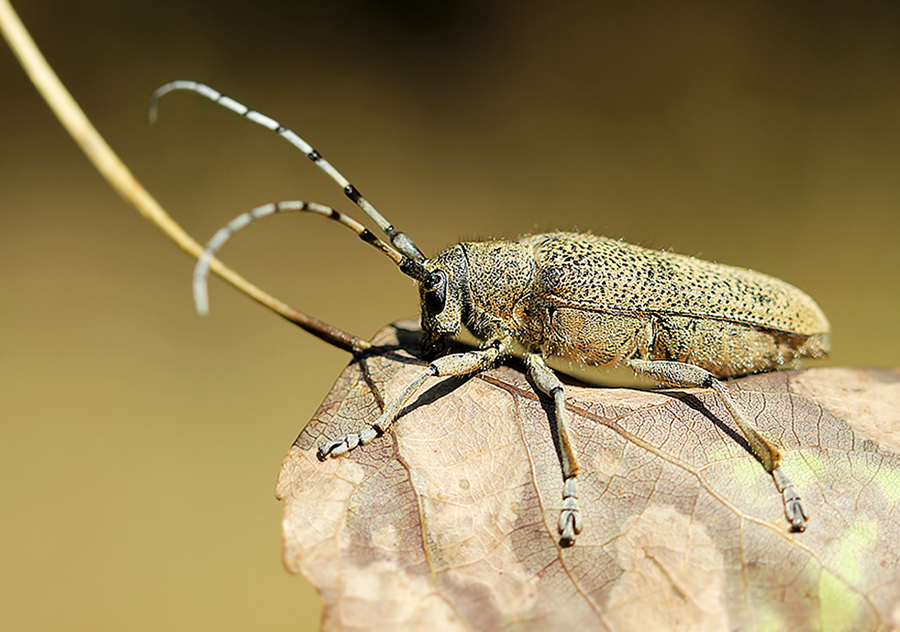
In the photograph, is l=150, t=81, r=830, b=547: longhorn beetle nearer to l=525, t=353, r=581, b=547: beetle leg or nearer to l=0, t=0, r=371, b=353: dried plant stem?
l=525, t=353, r=581, b=547: beetle leg

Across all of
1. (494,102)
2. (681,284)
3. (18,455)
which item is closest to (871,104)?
(494,102)

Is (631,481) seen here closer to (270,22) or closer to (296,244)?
(296,244)

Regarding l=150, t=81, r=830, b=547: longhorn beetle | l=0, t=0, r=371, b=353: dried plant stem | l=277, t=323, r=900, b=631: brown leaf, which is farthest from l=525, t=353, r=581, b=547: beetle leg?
l=0, t=0, r=371, b=353: dried plant stem

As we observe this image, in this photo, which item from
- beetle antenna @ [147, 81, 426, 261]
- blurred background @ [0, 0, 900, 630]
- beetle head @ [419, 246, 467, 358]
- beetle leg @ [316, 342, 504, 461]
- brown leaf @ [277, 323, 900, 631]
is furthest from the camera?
blurred background @ [0, 0, 900, 630]

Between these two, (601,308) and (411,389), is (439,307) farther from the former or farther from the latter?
(601,308)

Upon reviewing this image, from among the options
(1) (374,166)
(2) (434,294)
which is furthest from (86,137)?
(1) (374,166)

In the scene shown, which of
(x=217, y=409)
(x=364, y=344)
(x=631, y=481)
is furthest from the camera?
(x=217, y=409)

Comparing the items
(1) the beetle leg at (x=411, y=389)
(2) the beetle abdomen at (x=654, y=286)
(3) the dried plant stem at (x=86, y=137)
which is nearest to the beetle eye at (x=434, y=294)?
(1) the beetle leg at (x=411, y=389)
